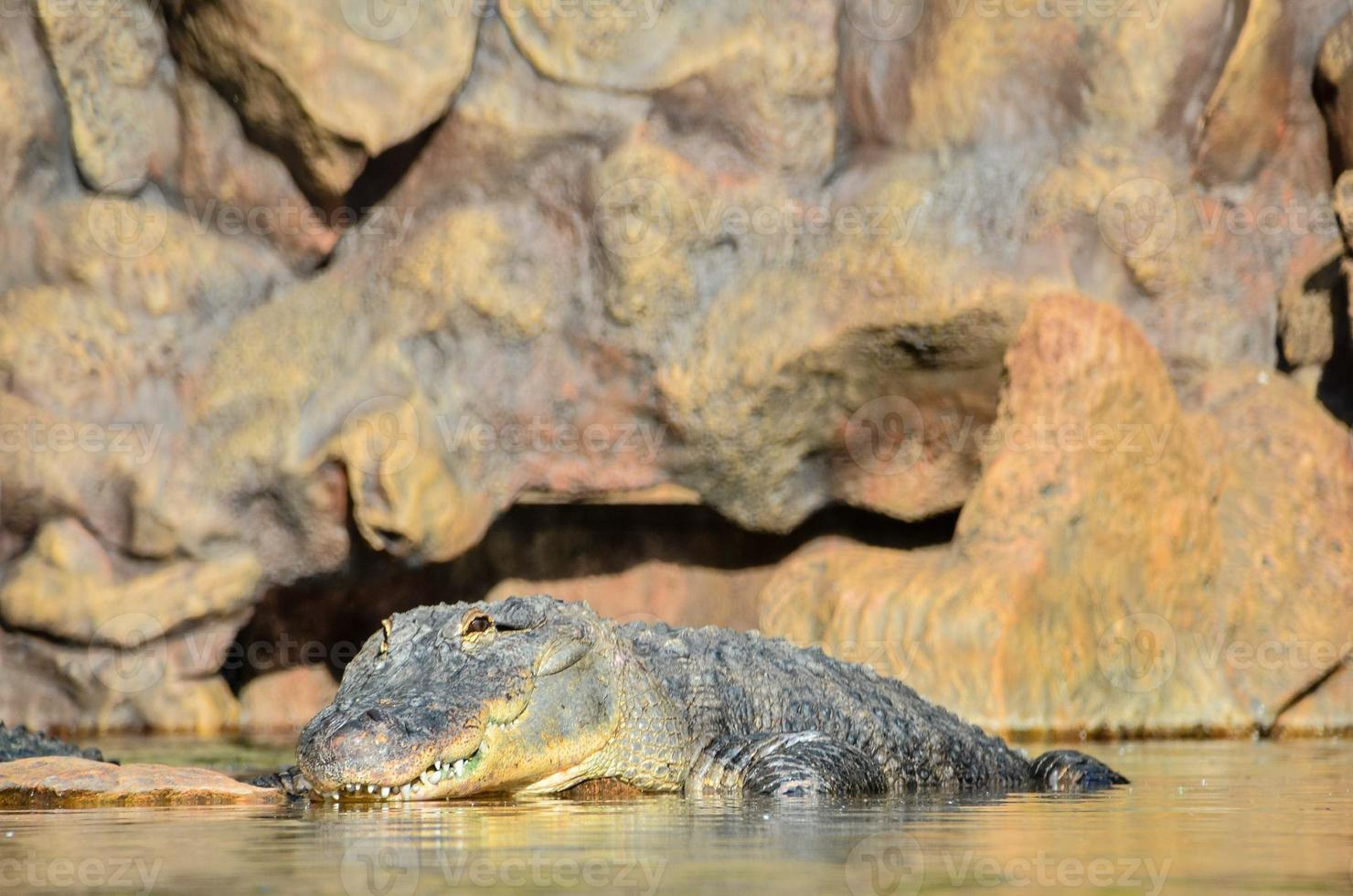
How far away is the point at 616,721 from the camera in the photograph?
19.4 ft

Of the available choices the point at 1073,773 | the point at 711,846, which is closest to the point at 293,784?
the point at 711,846

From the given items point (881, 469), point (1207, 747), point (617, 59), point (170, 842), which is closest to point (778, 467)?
point (881, 469)

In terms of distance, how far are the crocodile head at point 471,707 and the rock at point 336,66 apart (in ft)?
19.5

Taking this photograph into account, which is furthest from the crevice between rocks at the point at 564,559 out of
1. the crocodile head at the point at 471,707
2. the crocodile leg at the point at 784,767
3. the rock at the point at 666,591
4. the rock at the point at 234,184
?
the crocodile head at the point at 471,707

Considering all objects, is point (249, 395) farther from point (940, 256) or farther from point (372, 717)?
point (372, 717)

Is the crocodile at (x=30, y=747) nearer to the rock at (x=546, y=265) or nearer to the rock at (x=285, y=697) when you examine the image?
the rock at (x=546, y=265)

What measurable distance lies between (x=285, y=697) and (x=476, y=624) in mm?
7171

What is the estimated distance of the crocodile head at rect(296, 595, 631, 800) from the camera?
5.08 meters

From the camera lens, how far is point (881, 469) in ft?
39.2

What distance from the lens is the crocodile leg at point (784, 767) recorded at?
562 cm

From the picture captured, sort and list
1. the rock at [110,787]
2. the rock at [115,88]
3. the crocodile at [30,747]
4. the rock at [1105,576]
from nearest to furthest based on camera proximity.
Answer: the rock at [110,787] → the crocodile at [30,747] → the rock at [1105,576] → the rock at [115,88]

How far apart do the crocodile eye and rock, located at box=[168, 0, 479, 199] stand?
20.1 ft

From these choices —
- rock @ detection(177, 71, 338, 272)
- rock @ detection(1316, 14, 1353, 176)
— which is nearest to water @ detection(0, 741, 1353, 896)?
rock @ detection(1316, 14, 1353, 176)

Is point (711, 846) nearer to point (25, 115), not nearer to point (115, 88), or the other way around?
point (25, 115)
